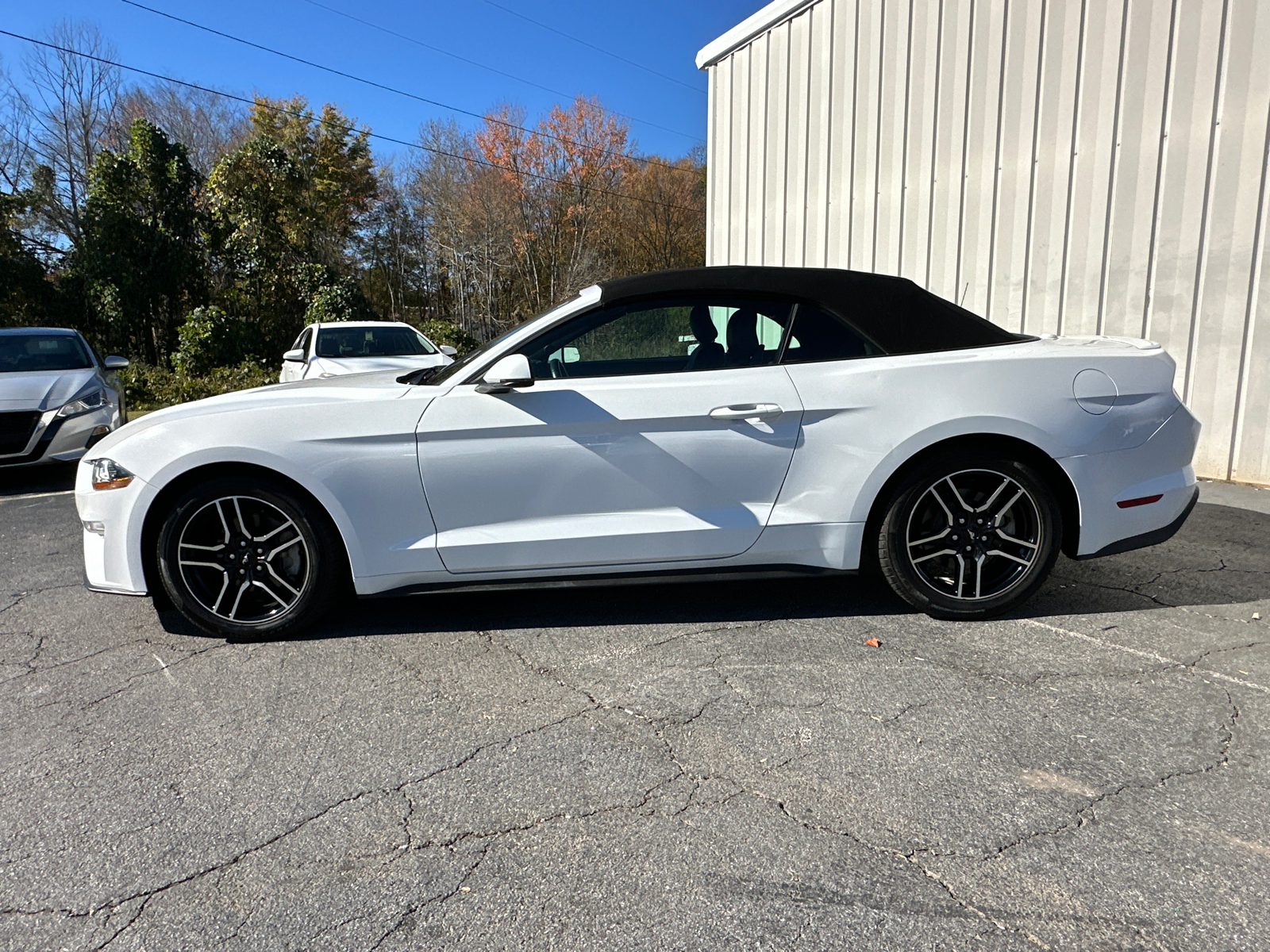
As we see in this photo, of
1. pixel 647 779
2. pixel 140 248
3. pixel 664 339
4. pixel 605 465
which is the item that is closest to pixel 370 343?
pixel 664 339

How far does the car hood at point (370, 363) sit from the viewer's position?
1045 centimetres

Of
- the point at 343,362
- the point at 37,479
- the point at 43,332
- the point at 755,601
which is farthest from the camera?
the point at 343,362

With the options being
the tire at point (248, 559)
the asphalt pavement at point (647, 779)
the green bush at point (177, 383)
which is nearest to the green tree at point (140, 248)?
the green bush at point (177, 383)

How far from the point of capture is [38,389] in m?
7.77

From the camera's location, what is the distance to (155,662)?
12.0 ft

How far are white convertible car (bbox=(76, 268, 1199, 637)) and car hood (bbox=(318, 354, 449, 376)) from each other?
667 centimetres

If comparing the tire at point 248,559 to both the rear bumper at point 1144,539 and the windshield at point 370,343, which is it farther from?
the windshield at point 370,343

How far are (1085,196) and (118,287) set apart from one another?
17.9 metres

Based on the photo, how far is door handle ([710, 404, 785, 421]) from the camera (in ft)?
12.2

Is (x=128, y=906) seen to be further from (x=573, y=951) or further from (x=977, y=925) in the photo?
(x=977, y=925)

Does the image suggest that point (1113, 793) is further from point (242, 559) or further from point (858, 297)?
point (242, 559)

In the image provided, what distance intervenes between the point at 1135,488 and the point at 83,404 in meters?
8.32

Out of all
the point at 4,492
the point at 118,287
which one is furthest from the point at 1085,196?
the point at 118,287

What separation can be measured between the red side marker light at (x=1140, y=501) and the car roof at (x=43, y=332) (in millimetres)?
9656
